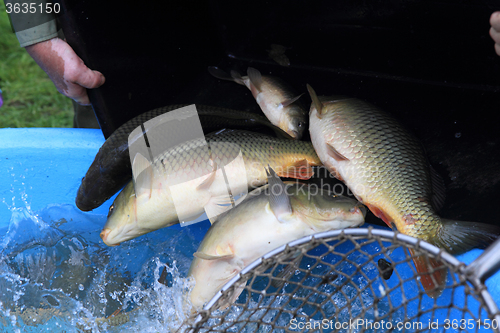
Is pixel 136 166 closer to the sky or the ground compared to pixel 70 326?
closer to the sky

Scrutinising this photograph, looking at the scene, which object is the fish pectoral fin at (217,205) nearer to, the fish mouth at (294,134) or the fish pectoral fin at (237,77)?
the fish mouth at (294,134)

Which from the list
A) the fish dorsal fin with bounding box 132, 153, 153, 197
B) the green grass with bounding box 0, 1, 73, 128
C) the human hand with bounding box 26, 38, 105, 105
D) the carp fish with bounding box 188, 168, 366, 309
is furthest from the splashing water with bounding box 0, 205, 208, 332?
the green grass with bounding box 0, 1, 73, 128

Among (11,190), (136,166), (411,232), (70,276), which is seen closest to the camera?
(411,232)

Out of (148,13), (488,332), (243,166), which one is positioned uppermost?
(148,13)

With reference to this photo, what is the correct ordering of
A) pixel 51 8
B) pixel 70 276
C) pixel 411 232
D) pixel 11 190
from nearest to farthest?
pixel 411 232 < pixel 51 8 < pixel 70 276 < pixel 11 190

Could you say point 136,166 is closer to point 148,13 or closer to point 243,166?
point 243,166

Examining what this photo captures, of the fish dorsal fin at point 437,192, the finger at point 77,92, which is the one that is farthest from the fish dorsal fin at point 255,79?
the fish dorsal fin at point 437,192

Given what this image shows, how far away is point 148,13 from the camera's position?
2104 millimetres

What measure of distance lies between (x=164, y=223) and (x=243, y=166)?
451 millimetres

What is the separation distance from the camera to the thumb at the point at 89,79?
1806 millimetres

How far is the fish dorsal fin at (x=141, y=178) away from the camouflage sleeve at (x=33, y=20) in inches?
31.1

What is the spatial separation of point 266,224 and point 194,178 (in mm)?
395

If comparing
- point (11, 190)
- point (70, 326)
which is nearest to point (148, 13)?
point (11, 190)

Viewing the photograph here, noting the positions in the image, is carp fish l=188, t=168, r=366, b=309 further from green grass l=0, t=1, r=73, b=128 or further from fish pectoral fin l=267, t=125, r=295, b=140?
green grass l=0, t=1, r=73, b=128
